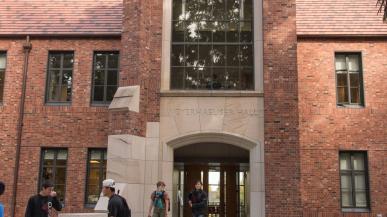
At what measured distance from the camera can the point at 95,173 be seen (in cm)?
1612

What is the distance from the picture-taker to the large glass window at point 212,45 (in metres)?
14.5

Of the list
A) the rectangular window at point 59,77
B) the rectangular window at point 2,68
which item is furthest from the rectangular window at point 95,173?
the rectangular window at point 2,68

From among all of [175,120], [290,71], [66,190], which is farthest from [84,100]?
[290,71]

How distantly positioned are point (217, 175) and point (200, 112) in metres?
3.11

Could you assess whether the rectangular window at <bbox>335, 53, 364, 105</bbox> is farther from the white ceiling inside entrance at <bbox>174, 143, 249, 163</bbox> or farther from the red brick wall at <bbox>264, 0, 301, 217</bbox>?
the white ceiling inside entrance at <bbox>174, 143, 249, 163</bbox>

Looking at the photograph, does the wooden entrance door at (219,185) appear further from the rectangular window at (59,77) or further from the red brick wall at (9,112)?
the red brick wall at (9,112)

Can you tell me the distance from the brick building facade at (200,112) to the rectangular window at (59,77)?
8.0 inches

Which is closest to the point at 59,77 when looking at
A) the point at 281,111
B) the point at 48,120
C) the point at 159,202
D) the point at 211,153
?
the point at 48,120

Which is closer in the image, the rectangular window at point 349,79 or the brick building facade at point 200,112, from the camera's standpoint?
the brick building facade at point 200,112

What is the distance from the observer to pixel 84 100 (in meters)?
16.5

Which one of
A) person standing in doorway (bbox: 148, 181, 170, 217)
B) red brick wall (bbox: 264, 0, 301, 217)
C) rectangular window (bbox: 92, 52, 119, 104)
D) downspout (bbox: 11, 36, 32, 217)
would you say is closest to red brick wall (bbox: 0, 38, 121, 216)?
downspout (bbox: 11, 36, 32, 217)

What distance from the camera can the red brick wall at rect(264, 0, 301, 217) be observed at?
13.2 metres

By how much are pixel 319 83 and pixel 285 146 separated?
3944 mm

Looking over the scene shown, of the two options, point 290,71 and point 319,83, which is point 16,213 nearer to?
point 290,71
